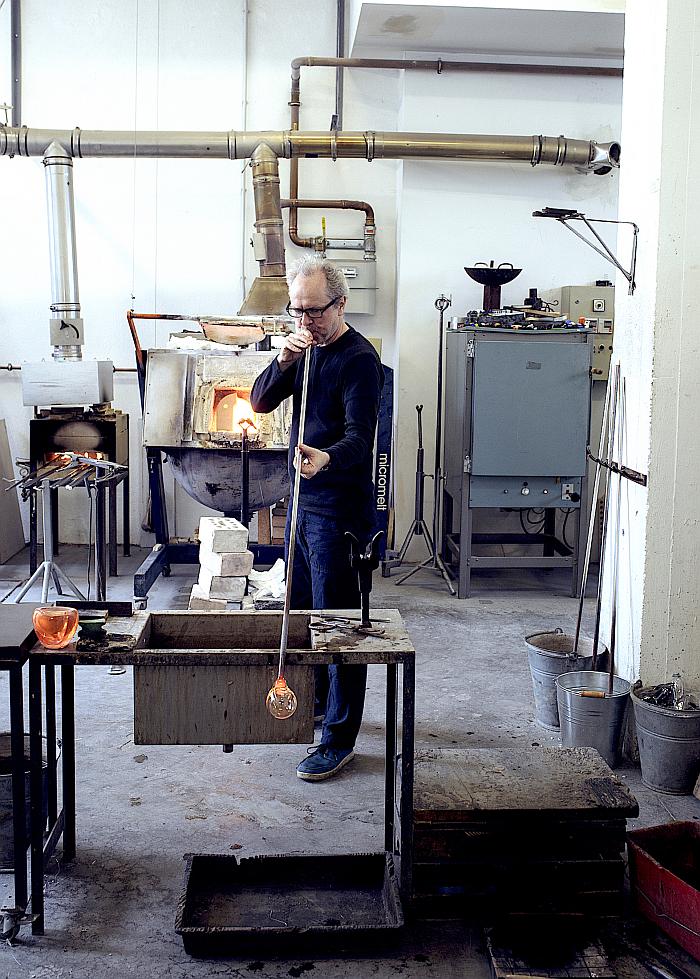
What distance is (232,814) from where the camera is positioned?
9.45ft

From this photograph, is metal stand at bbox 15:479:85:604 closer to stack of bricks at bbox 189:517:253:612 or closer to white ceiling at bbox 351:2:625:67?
stack of bricks at bbox 189:517:253:612

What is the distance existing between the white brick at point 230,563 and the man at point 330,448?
4.07ft

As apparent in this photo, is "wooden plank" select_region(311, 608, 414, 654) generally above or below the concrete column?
below

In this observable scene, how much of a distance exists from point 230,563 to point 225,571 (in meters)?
0.04

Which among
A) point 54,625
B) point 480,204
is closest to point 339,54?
point 480,204

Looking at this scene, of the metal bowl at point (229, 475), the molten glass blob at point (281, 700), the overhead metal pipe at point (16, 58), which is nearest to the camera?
the molten glass blob at point (281, 700)

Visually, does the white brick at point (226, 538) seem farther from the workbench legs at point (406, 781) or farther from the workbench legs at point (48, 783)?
the workbench legs at point (406, 781)

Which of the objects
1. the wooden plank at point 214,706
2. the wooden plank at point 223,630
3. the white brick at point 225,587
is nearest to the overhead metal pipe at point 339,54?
the white brick at point 225,587

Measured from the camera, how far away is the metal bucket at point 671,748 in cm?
308

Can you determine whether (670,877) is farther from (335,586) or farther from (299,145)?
(299,145)

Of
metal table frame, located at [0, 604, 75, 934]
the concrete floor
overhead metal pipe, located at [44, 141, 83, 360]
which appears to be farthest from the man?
overhead metal pipe, located at [44, 141, 83, 360]

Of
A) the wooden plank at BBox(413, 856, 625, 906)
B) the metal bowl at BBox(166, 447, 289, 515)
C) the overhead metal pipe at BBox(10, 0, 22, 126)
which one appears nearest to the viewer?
the wooden plank at BBox(413, 856, 625, 906)

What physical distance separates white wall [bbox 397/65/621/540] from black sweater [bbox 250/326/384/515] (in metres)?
3.20

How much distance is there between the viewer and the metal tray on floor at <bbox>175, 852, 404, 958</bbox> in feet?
7.23
